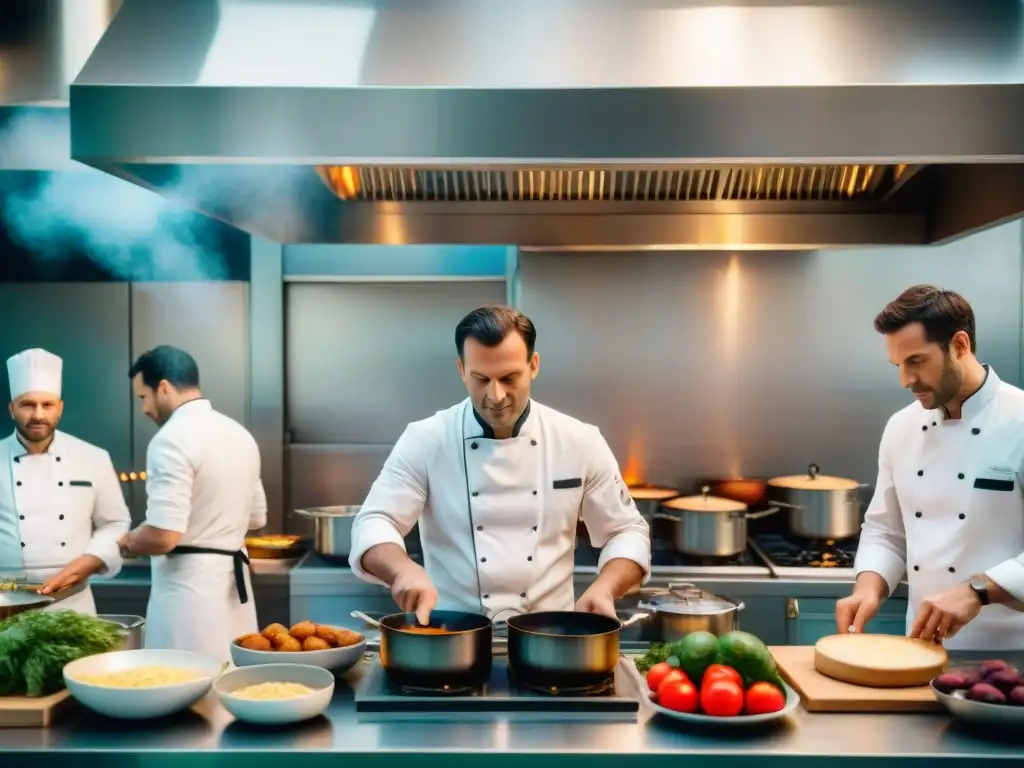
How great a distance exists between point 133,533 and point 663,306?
8.23 feet

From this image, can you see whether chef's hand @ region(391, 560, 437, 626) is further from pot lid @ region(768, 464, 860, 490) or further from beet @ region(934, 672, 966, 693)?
pot lid @ region(768, 464, 860, 490)

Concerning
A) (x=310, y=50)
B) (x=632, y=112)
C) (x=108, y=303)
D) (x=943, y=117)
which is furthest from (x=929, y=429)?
(x=108, y=303)

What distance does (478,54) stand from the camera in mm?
2246

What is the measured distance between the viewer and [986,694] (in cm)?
189

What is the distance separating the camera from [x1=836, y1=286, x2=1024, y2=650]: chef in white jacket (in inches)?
102

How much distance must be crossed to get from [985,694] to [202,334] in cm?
399

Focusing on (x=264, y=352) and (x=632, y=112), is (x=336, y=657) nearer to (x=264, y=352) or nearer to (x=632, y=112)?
(x=632, y=112)

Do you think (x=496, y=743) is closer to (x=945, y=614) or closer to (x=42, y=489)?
(x=945, y=614)

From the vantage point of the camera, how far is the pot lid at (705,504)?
13.2 feet

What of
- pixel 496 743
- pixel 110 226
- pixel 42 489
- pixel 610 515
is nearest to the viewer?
pixel 496 743

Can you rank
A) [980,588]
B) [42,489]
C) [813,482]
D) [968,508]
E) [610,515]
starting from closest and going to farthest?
[980,588], [968,508], [610,515], [42,489], [813,482]

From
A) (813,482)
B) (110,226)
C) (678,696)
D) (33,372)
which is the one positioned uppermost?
(110,226)

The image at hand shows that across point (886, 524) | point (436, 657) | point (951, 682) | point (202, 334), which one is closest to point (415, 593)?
point (436, 657)

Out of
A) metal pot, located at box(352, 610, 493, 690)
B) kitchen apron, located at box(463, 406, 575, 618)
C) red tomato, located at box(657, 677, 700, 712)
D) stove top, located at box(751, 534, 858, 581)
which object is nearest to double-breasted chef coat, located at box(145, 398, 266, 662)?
kitchen apron, located at box(463, 406, 575, 618)
